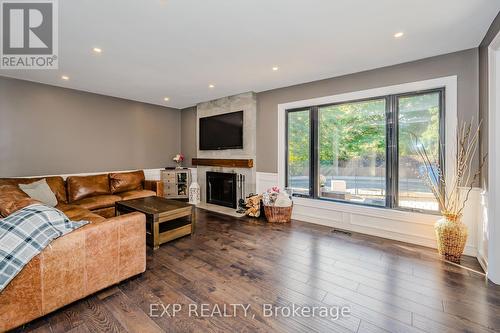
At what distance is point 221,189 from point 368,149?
323 cm

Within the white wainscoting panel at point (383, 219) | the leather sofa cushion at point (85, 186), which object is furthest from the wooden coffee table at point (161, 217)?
the white wainscoting panel at point (383, 219)

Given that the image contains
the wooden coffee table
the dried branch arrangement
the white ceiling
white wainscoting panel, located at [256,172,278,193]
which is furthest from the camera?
white wainscoting panel, located at [256,172,278,193]

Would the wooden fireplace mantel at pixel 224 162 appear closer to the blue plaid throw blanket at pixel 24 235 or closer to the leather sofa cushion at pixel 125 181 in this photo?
the leather sofa cushion at pixel 125 181

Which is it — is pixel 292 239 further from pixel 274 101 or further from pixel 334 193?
pixel 274 101

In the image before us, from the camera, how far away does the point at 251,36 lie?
2.43 meters

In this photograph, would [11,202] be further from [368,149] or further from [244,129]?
[368,149]

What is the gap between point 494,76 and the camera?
84.0 inches

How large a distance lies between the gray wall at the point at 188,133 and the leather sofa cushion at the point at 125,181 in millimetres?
1538

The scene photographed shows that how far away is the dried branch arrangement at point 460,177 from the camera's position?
258 centimetres

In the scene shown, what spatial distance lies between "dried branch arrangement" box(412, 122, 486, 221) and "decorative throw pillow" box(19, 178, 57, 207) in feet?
17.7

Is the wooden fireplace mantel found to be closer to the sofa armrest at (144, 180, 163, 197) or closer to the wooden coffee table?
the sofa armrest at (144, 180, 163, 197)

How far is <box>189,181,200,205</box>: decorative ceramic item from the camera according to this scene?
5.55 m

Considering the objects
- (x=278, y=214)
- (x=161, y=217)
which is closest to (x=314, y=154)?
(x=278, y=214)

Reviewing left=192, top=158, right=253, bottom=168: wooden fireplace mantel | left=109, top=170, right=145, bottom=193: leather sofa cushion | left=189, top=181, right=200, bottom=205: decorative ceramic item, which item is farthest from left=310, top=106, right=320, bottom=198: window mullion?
left=109, top=170, right=145, bottom=193: leather sofa cushion
